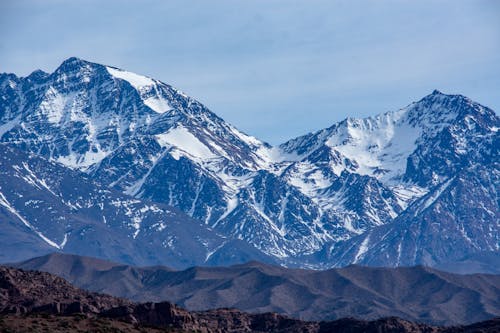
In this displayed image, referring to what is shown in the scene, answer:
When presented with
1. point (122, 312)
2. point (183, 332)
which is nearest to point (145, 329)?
point (183, 332)

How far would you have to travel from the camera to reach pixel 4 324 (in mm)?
141125

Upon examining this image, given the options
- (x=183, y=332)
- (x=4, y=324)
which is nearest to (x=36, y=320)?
(x=4, y=324)

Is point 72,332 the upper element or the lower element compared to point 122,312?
lower

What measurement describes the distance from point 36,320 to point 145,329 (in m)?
11.2

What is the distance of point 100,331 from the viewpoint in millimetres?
144375

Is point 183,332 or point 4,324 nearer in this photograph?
point 4,324

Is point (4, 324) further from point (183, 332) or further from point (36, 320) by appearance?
point (183, 332)

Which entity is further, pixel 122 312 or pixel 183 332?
pixel 122 312

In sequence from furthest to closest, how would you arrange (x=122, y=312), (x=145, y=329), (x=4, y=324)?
(x=122, y=312), (x=145, y=329), (x=4, y=324)

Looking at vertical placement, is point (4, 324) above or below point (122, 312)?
below

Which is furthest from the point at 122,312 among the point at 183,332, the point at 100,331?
the point at 100,331

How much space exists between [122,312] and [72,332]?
53859 millimetres

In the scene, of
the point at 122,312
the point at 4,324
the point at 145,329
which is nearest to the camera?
the point at 4,324

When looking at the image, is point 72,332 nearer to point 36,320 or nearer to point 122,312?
point 36,320
